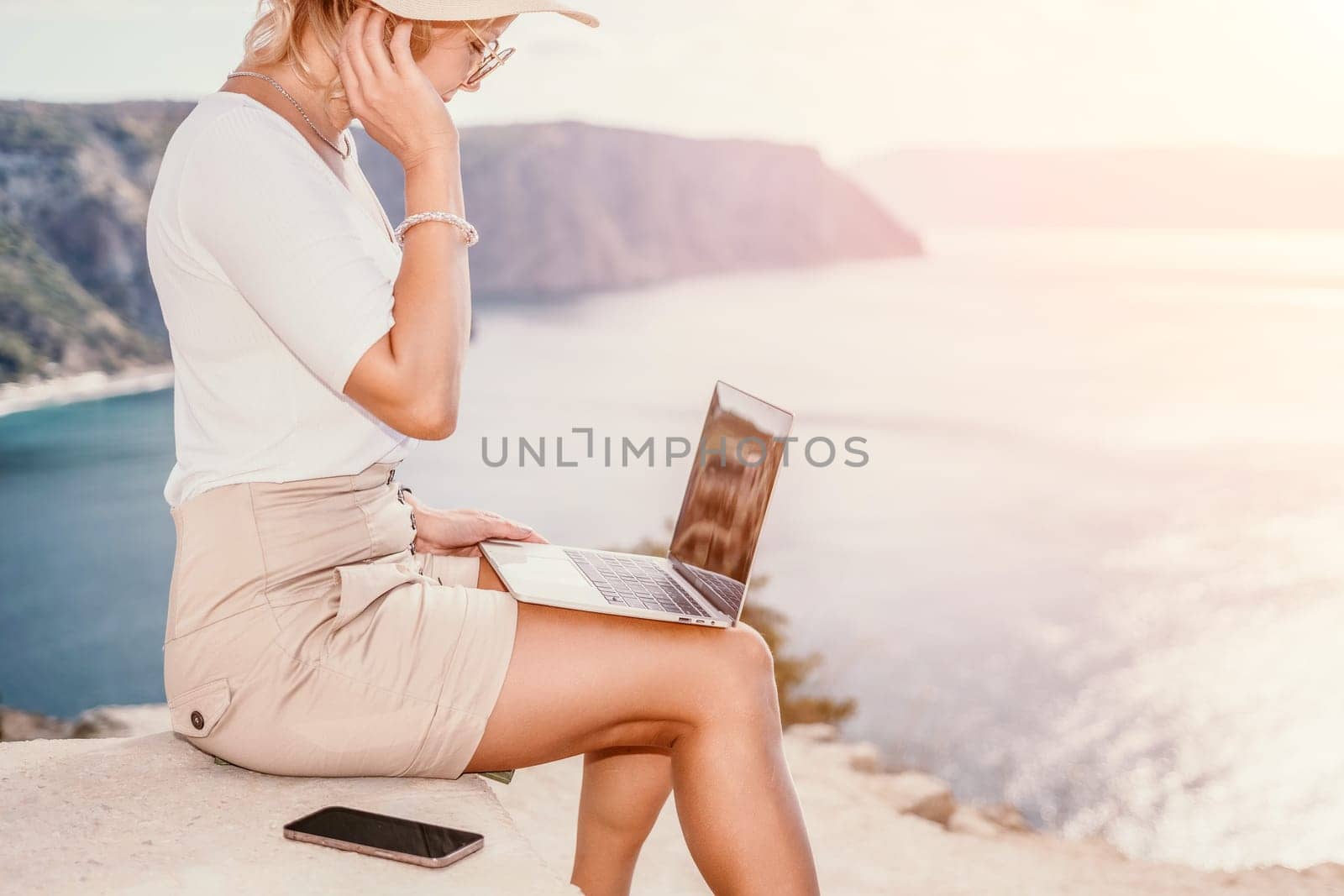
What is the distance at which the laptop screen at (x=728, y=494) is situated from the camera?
1.23 meters

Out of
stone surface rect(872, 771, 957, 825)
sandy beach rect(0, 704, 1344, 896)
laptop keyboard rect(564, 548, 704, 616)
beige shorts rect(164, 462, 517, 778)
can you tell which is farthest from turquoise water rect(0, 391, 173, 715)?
beige shorts rect(164, 462, 517, 778)

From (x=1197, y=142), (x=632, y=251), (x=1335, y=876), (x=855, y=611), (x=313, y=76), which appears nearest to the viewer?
(x=313, y=76)

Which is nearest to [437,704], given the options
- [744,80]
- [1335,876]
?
[1335,876]

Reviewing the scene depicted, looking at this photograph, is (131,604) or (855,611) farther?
(131,604)

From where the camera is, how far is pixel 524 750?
1058mm

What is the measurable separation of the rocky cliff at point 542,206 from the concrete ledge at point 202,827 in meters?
13.0

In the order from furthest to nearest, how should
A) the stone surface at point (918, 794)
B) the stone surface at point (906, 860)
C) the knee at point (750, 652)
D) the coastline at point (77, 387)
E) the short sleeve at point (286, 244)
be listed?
the coastline at point (77, 387)
the stone surface at point (918, 794)
the stone surface at point (906, 860)
the knee at point (750, 652)
the short sleeve at point (286, 244)

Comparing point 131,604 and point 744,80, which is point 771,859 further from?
point 744,80

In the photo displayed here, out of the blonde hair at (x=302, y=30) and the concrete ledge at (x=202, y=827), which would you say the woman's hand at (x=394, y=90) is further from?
the concrete ledge at (x=202, y=827)

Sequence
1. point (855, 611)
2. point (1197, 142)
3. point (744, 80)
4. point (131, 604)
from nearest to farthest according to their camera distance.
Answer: point (855, 611) → point (131, 604) → point (1197, 142) → point (744, 80)

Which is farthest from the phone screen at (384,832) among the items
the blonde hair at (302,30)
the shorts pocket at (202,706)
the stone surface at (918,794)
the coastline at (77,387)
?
the coastline at (77,387)

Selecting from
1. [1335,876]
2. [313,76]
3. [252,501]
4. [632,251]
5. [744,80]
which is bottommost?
[1335,876]

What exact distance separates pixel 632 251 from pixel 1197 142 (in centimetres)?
810

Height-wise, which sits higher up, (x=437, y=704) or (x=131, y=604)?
(x=437, y=704)
